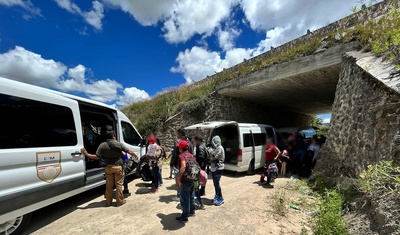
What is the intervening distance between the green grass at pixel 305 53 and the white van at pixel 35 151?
6228mm

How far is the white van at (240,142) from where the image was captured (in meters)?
6.97

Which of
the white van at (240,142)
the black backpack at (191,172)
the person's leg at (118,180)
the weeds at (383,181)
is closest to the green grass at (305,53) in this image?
the weeds at (383,181)

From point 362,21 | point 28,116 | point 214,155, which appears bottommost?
point 214,155

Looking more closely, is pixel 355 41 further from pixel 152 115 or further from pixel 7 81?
pixel 152 115

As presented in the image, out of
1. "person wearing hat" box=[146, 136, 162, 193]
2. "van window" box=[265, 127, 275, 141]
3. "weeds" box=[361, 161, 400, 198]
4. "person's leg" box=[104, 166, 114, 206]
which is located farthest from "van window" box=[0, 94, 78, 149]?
"van window" box=[265, 127, 275, 141]

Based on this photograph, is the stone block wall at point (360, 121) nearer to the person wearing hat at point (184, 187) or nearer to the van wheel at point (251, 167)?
the van wheel at point (251, 167)

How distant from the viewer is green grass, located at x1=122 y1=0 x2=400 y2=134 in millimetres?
4629

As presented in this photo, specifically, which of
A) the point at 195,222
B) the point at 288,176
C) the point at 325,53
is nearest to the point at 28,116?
the point at 195,222

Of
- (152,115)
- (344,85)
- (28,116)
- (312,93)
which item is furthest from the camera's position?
(152,115)

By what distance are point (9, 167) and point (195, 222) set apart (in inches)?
113

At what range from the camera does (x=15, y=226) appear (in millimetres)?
3133

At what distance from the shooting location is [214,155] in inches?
178

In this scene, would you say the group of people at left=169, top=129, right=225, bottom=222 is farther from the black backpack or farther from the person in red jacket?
the person in red jacket

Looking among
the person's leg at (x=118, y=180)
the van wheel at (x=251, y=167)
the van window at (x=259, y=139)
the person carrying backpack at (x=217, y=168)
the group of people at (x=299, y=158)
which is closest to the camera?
the person's leg at (x=118, y=180)
